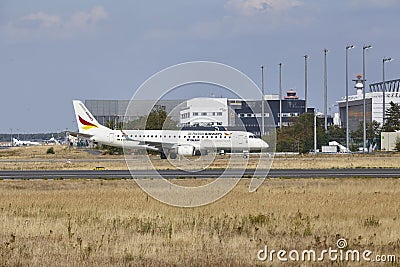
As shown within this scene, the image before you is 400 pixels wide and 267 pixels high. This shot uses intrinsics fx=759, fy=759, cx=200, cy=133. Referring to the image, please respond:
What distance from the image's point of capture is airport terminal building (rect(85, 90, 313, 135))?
53.4 m

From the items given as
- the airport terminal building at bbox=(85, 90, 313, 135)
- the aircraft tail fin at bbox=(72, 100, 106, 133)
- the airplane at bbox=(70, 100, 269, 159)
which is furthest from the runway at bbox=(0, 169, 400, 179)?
the aircraft tail fin at bbox=(72, 100, 106, 133)

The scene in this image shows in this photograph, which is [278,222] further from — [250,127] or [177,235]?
[250,127]

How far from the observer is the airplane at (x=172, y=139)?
7388cm

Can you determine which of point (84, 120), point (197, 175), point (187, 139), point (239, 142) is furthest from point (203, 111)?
point (84, 120)

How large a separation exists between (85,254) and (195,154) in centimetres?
5484

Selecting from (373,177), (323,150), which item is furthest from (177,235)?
(323,150)

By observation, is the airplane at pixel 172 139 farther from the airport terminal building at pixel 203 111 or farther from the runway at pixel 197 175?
the runway at pixel 197 175

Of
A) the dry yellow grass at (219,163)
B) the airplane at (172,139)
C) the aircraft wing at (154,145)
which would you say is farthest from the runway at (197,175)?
the aircraft wing at (154,145)

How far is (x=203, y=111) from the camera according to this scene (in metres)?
65.4

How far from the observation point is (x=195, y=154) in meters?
71.3

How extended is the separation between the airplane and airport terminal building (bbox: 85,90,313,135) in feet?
5.23

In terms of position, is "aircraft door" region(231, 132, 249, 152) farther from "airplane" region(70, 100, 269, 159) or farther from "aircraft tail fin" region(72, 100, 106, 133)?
"aircraft tail fin" region(72, 100, 106, 133)

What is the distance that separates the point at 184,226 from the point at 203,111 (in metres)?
44.5

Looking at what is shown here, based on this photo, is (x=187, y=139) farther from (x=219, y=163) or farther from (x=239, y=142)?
(x=219, y=163)
